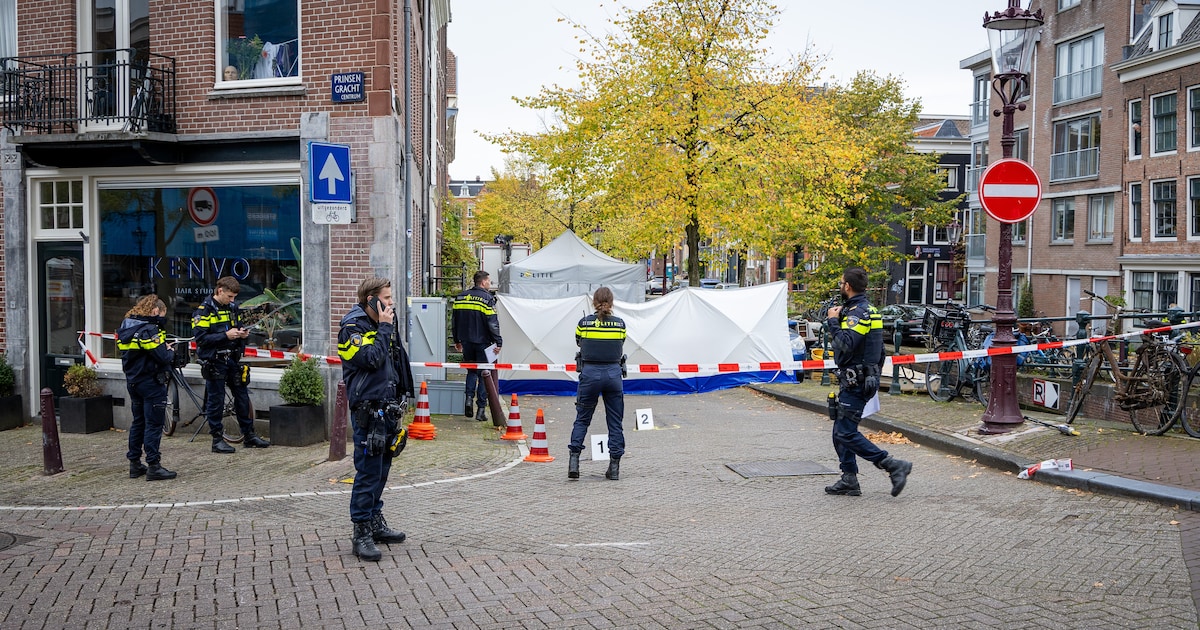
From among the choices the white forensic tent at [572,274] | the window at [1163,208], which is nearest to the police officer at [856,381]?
the white forensic tent at [572,274]

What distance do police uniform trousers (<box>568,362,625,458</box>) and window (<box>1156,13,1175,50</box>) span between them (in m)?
29.8

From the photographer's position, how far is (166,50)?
40.2ft

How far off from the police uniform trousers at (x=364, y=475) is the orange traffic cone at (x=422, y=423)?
4880 millimetres

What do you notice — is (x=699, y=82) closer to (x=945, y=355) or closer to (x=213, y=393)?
(x=945, y=355)

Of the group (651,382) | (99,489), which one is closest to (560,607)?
(99,489)

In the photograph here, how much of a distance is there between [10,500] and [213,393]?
7.78ft

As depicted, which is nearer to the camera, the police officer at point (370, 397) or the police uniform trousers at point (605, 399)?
the police officer at point (370, 397)

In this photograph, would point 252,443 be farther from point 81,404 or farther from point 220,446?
point 81,404

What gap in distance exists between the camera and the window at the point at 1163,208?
30703 millimetres

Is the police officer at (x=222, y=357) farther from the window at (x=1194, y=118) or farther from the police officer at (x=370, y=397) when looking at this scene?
the window at (x=1194, y=118)

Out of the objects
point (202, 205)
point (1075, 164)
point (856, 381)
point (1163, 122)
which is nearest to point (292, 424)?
point (202, 205)

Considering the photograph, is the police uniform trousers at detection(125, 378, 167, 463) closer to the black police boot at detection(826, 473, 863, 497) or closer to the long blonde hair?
A: the long blonde hair

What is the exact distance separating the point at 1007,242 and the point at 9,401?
12.8 meters

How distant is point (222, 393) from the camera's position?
10.6 metres
